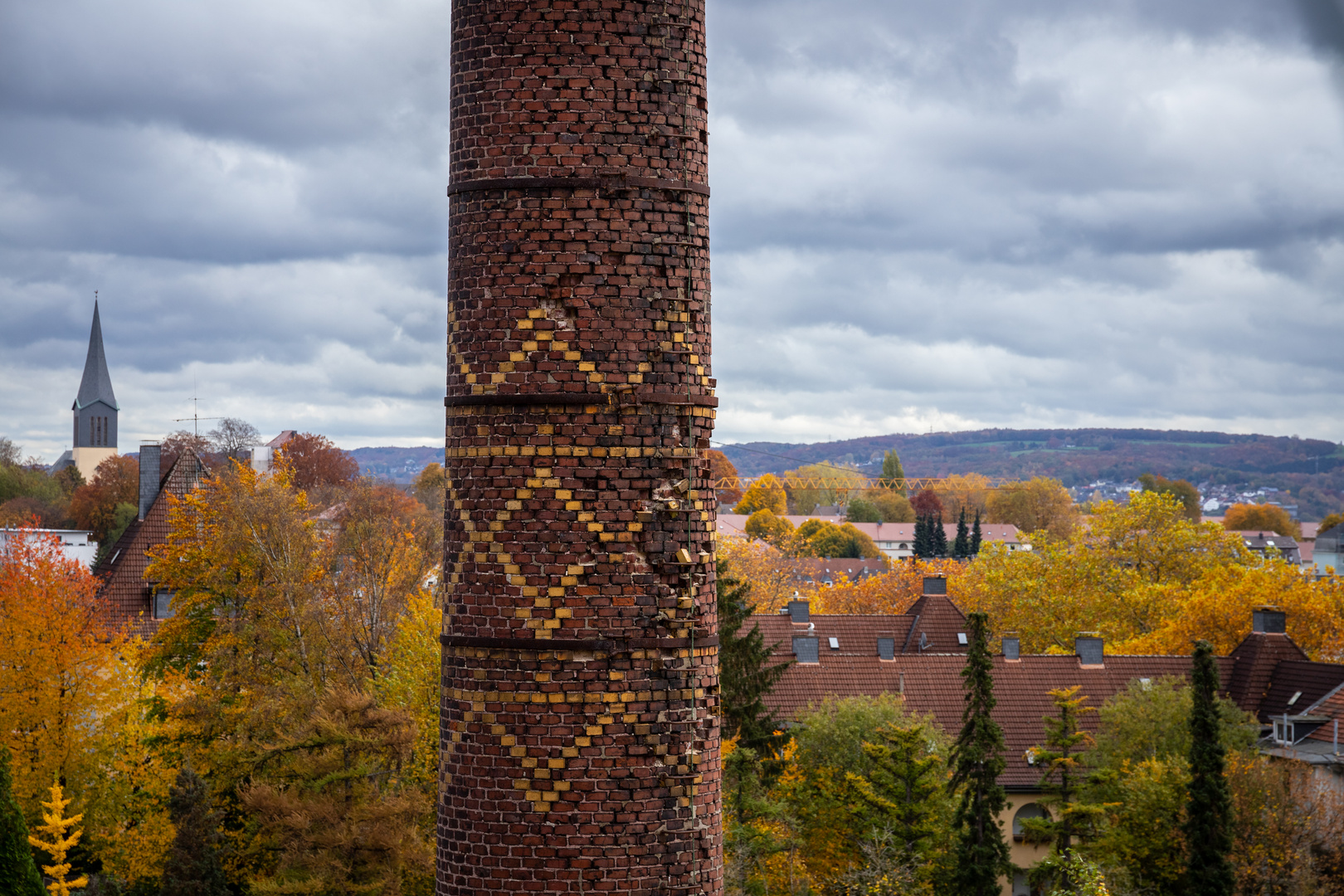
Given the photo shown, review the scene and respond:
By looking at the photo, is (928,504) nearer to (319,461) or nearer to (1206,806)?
(319,461)

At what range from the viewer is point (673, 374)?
807 centimetres

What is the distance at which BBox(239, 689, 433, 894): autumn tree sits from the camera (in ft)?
67.2

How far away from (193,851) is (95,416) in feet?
445

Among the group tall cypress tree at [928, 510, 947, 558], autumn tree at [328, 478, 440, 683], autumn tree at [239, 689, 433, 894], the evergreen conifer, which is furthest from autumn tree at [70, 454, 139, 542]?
tall cypress tree at [928, 510, 947, 558]

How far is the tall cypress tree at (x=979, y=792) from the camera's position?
29203 millimetres

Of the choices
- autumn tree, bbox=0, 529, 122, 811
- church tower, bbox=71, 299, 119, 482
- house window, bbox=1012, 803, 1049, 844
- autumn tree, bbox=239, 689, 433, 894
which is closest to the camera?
autumn tree, bbox=239, 689, 433, 894

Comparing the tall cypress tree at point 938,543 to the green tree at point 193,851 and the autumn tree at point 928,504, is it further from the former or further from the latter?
the green tree at point 193,851

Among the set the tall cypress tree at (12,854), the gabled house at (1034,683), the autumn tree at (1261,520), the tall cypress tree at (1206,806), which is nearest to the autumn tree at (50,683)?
the tall cypress tree at (12,854)

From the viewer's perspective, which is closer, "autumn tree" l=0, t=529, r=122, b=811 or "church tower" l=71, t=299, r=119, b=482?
"autumn tree" l=0, t=529, r=122, b=811

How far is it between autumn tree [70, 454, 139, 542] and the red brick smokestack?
8173 centimetres

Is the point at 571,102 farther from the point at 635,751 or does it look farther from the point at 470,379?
the point at 635,751

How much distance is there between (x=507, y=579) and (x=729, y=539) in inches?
3393

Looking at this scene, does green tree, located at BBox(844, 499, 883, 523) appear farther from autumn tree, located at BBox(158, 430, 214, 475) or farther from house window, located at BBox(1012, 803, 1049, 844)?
house window, located at BBox(1012, 803, 1049, 844)

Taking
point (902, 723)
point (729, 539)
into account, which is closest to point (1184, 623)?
point (902, 723)
